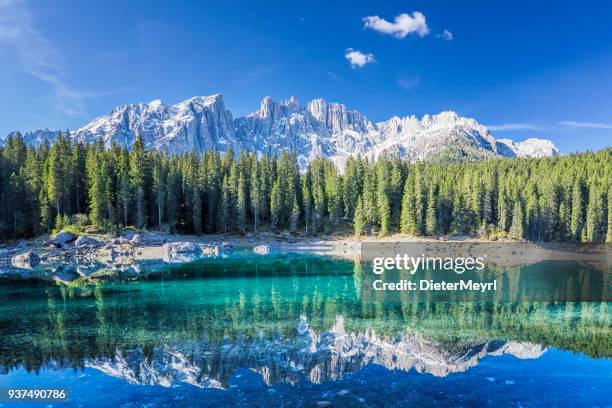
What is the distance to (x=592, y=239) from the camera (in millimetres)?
87375

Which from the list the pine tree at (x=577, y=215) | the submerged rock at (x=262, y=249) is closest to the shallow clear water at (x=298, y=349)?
the submerged rock at (x=262, y=249)

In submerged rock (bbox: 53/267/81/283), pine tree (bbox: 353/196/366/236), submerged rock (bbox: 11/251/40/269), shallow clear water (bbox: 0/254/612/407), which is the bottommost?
shallow clear water (bbox: 0/254/612/407)

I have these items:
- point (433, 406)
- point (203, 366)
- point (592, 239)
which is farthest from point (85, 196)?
point (592, 239)

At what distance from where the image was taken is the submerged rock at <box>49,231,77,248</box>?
59.4 meters

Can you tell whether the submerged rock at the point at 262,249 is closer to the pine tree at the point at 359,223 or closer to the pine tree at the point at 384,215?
the pine tree at the point at 359,223

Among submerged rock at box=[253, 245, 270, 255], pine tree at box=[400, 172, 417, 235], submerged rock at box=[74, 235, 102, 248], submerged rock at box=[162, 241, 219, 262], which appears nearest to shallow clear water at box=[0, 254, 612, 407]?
submerged rock at box=[162, 241, 219, 262]

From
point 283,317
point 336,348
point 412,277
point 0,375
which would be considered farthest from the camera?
point 412,277

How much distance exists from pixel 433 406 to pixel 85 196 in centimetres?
7670

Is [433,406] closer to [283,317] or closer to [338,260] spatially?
[283,317]

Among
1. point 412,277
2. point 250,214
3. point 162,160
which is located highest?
point 162,160

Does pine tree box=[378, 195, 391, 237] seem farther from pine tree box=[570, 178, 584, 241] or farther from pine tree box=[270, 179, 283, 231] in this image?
pine tree box=[570, 178, 584, 241]

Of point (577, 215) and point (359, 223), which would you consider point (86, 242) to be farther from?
point (577, 215)

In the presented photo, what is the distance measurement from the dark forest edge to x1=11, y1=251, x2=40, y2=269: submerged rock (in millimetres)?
10981

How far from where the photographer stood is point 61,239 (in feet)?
196
